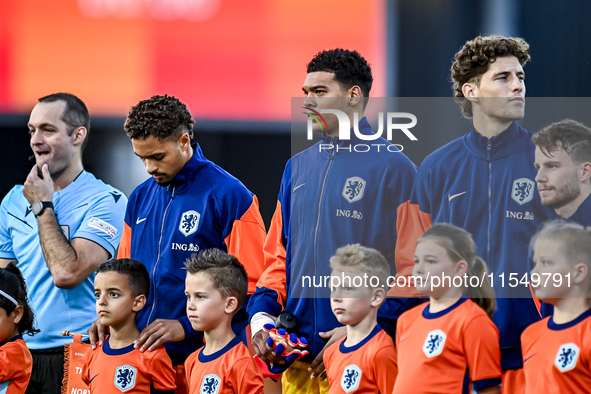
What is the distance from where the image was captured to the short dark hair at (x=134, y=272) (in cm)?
268

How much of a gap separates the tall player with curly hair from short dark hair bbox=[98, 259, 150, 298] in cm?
105

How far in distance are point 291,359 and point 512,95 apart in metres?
1.12

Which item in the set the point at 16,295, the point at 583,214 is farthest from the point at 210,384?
the point at 583,214

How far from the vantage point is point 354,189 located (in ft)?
8.05

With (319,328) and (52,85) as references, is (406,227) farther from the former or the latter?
(52,85)

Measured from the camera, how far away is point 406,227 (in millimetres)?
2365

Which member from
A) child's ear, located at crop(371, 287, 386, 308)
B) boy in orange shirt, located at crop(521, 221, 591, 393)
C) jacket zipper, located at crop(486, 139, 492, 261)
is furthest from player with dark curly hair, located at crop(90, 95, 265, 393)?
boy in orange shirt, located at crop(521, 221, 591, 393)

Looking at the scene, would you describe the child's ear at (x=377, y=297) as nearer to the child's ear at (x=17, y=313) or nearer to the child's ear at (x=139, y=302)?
the child's ear at (x=139, y=302)

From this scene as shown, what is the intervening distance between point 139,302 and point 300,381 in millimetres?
676

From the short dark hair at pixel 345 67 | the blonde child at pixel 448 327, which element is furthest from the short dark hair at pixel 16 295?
the blonde child at pixel 448 327

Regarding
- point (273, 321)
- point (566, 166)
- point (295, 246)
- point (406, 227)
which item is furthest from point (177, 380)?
point (566, 166)

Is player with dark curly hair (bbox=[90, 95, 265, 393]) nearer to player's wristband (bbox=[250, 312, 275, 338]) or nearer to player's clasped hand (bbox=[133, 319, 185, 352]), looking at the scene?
player's clasped hand (bbox=[133, 319, 185, 352])

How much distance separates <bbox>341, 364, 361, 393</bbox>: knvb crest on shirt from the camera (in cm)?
226

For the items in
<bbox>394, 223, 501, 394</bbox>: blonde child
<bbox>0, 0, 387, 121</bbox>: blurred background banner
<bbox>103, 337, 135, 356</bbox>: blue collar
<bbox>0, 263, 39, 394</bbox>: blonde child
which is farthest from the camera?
<bbox>0, 0, 387, 121</bbox>: blurred background banner
